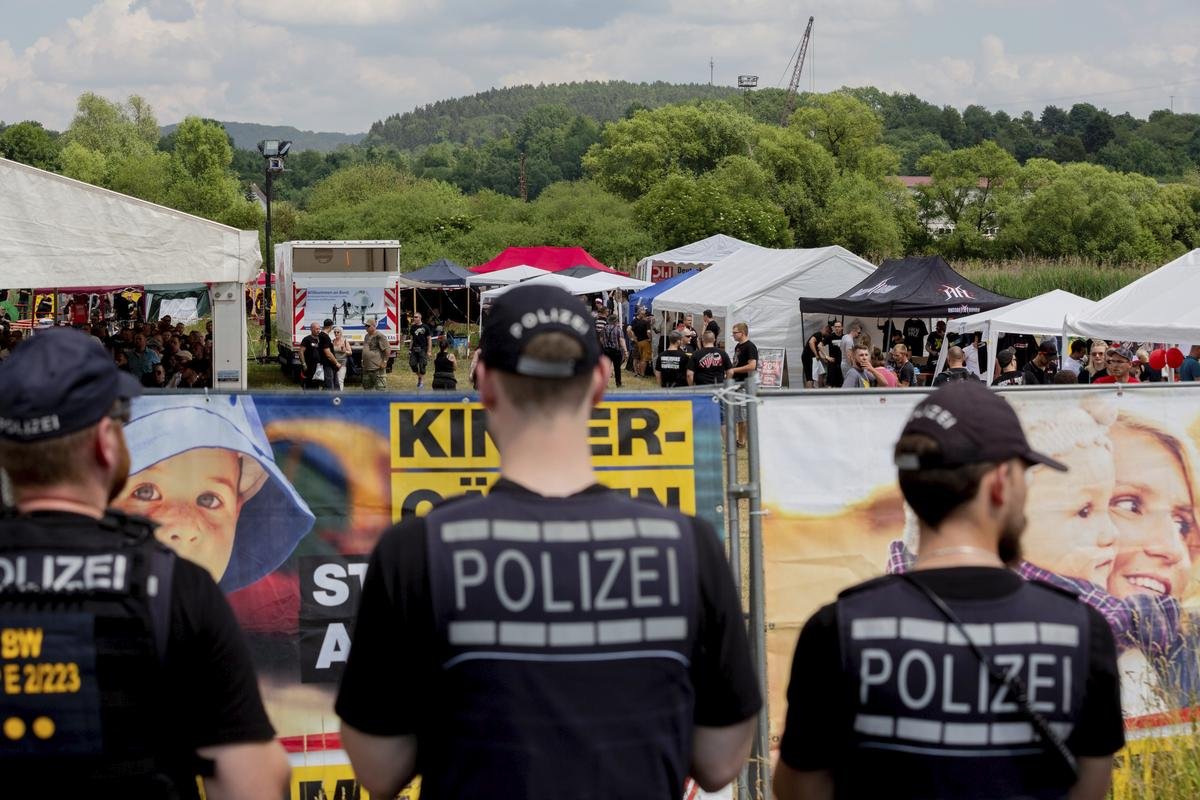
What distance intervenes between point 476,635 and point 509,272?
4182cm

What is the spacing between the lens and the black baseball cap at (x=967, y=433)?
2553 mm

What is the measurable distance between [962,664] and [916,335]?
79.1 ft

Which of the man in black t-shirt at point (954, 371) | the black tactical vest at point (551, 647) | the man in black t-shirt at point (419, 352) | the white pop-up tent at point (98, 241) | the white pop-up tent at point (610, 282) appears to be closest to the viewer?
the black tactical vest at point (551, 647)

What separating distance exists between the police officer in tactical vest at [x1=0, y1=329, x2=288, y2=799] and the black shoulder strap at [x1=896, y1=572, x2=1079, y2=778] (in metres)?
1.26

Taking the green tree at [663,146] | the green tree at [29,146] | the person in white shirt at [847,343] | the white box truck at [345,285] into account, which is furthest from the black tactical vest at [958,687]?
the green tree at [29,146]

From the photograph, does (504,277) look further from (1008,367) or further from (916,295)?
(1008,367)

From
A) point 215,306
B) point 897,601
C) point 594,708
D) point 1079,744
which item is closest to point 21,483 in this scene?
point 594,708

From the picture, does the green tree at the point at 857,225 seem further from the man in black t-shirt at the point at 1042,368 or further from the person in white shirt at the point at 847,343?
the man in black t-shirt at the point at 1042,368

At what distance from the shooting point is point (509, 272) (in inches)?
1726

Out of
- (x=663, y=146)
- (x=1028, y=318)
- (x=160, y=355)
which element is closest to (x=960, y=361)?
(x=1028, y=318)

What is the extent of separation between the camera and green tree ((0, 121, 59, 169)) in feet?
390

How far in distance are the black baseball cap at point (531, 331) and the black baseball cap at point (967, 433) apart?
2.12ft

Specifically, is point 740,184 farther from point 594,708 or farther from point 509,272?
point 594,708

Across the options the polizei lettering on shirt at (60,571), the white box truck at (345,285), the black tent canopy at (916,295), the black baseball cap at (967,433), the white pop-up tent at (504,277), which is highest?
the white pop-up tent at (504,277)
